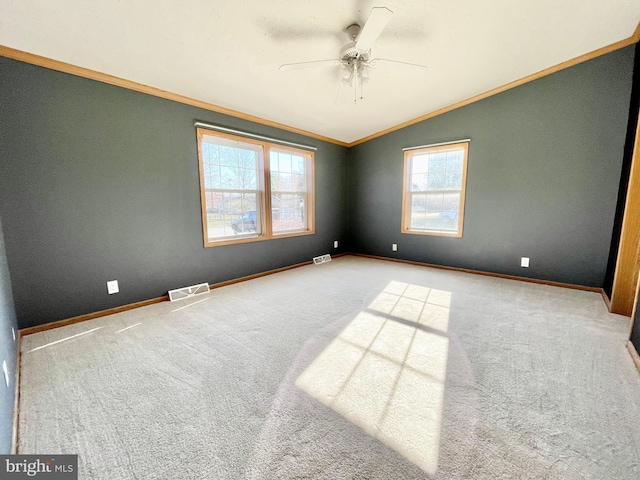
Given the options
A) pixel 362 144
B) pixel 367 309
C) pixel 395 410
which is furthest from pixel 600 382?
pixel 362 144

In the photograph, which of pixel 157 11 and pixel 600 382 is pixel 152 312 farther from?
pixel 600 382

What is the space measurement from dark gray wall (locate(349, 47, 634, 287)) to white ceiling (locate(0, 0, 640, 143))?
373mm

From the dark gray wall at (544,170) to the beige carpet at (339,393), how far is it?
95 centimetres

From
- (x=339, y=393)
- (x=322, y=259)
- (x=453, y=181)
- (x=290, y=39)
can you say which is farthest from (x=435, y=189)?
(x=339, y=393)

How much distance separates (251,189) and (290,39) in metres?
1.98

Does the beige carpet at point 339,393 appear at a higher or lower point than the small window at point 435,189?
lower

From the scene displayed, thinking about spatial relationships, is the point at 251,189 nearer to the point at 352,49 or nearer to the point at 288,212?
the point at 288,212

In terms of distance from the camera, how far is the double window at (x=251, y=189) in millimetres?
3260

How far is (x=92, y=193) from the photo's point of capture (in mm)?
2404

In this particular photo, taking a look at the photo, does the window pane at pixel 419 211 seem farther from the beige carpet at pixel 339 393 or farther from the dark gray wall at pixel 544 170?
the beige carpet at pixel 339 393

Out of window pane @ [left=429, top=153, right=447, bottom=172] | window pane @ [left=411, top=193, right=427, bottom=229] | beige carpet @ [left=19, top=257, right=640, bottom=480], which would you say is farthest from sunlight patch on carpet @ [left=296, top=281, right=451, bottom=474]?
window pane @ [left=429, top=153, right=447, bottom=172]

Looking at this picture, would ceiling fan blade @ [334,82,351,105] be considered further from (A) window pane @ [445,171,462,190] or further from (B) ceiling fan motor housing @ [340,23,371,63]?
(A) window pane @ [445,171,462,190]

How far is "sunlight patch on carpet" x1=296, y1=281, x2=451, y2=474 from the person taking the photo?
121 centimetres

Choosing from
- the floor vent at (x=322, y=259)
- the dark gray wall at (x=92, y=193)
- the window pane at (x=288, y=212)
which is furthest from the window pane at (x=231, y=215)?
the floor vent at (x=322, y=259)
